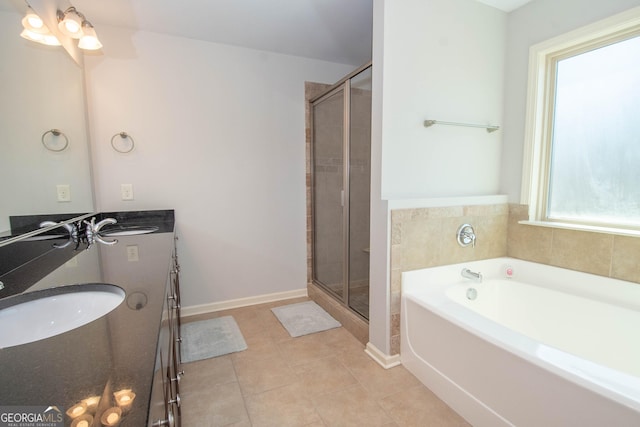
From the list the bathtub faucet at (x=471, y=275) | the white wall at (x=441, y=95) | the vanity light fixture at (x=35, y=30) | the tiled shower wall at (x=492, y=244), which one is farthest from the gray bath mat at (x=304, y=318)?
the vanity light fixture at (x=35, y=30)

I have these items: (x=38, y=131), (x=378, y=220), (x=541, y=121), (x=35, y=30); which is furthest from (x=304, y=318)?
(x=35, y=30)

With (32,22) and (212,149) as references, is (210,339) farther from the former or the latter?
(32,22)

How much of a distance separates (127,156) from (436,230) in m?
2.47

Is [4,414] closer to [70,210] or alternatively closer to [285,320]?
[70,210]

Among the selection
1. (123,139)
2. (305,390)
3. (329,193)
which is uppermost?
(123,139)

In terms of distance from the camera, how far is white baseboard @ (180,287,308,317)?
2786 mm

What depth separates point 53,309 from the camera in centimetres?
93

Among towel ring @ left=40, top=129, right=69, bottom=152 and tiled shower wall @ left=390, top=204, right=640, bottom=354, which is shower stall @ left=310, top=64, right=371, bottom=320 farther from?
towel ring @ left=40, top=129, right=69, bottom=152

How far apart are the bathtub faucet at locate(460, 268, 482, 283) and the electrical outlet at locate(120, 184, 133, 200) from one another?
2.65 m

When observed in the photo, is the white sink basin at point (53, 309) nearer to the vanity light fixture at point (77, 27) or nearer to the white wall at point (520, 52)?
the vanity light fixture at point (77, 27)

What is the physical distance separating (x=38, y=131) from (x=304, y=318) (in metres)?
2.21

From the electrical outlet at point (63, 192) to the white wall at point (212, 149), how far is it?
0.56m

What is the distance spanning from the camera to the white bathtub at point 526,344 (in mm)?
1106

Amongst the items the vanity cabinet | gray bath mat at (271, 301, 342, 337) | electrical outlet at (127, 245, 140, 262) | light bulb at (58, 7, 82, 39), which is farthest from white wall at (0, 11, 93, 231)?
gray bath mat at (271, 301, 342, 337)
